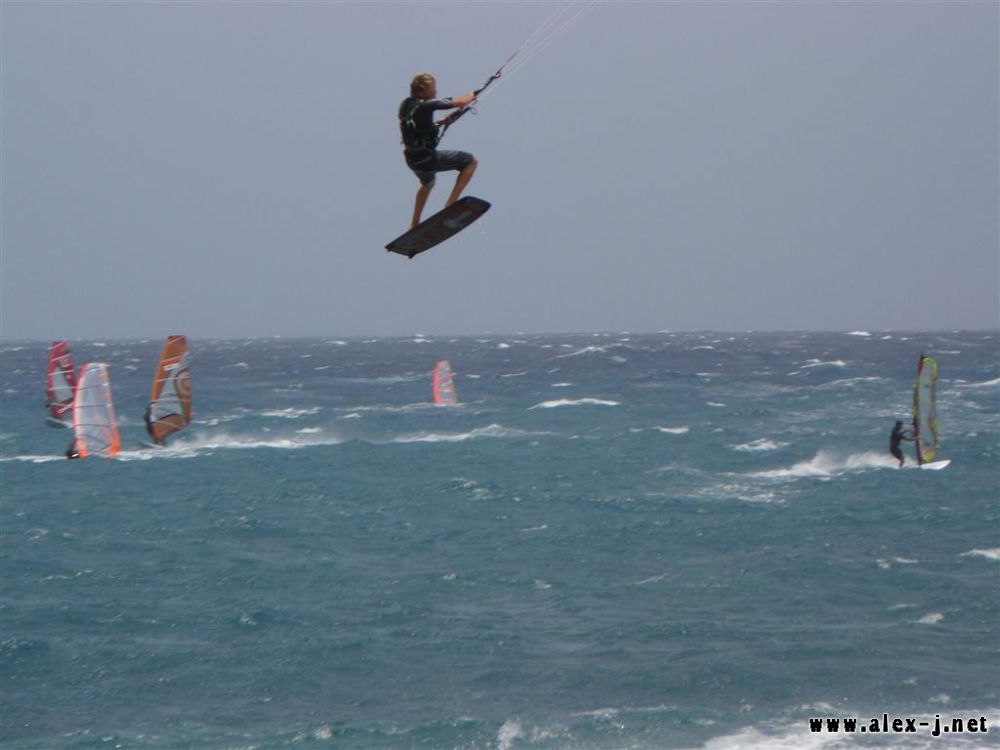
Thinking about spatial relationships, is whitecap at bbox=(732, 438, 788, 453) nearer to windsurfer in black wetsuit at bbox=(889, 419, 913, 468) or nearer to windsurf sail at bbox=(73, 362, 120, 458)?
windsurfer in black wetsuit at bbox=(889, 419, 913, 468)

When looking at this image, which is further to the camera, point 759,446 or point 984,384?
point 984,384

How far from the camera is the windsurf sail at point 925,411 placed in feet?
127

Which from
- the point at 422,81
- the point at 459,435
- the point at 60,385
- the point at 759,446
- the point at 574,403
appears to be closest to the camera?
the point at 422,81

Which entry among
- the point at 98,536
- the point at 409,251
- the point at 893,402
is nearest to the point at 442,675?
the point at 409,251

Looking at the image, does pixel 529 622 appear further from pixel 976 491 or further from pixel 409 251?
pixel 976 491

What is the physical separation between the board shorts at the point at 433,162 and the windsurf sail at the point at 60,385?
3788 centimetres

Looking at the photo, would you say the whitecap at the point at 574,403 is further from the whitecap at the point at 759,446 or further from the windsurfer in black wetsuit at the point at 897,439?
the windsurfer in black wetsuit at the point at 897,439

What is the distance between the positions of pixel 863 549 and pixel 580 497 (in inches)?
398

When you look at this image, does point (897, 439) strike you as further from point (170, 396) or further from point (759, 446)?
point (170, 396)

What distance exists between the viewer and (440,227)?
36.0ft

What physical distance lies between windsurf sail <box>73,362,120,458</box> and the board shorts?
126 feet

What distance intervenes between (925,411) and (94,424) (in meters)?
30.3

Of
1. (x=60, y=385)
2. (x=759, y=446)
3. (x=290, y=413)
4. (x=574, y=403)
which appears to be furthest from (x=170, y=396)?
(x=574, y=403)

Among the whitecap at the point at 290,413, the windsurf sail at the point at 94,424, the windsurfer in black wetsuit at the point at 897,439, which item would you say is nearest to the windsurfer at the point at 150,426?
the windsurf sail at the point at 94,424
